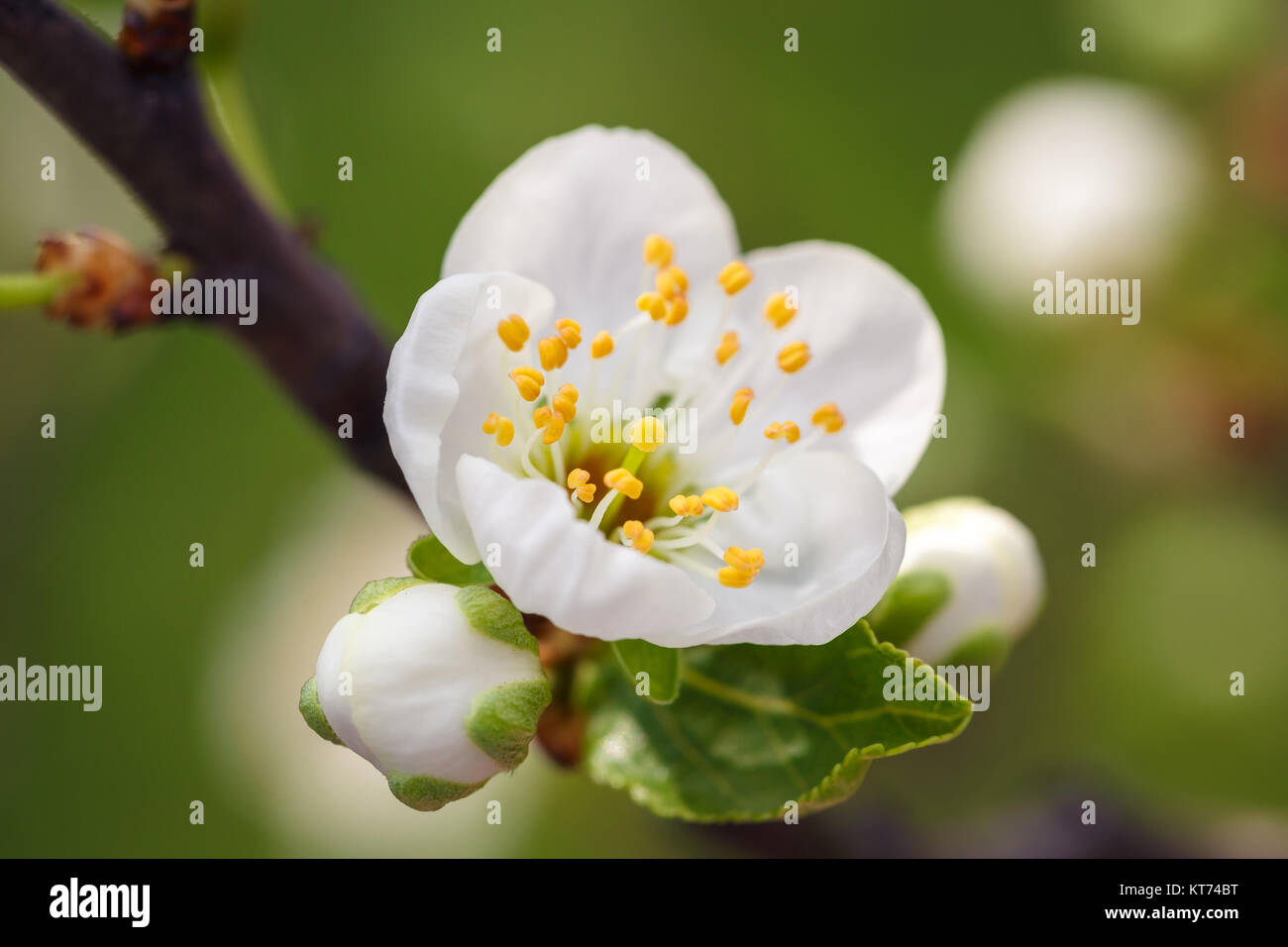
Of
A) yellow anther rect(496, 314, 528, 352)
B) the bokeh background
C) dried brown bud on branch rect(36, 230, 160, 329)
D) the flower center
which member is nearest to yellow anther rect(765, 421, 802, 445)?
the flower center

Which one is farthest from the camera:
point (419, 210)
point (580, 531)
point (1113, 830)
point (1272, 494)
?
point (419, 210)

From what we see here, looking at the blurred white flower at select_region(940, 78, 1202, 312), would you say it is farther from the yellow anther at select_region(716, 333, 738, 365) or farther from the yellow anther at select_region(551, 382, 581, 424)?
the yellow anther at select_region(551, 382, 581, 424)

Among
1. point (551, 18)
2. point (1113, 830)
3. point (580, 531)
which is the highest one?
point (551, 18)

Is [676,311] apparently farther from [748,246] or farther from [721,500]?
[748,246]

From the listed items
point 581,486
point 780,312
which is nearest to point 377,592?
point 581,486

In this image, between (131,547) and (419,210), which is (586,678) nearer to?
(419,210)

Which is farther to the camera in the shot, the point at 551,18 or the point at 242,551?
the point at 242,551

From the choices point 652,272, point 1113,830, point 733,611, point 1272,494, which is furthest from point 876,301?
point 1272,494
